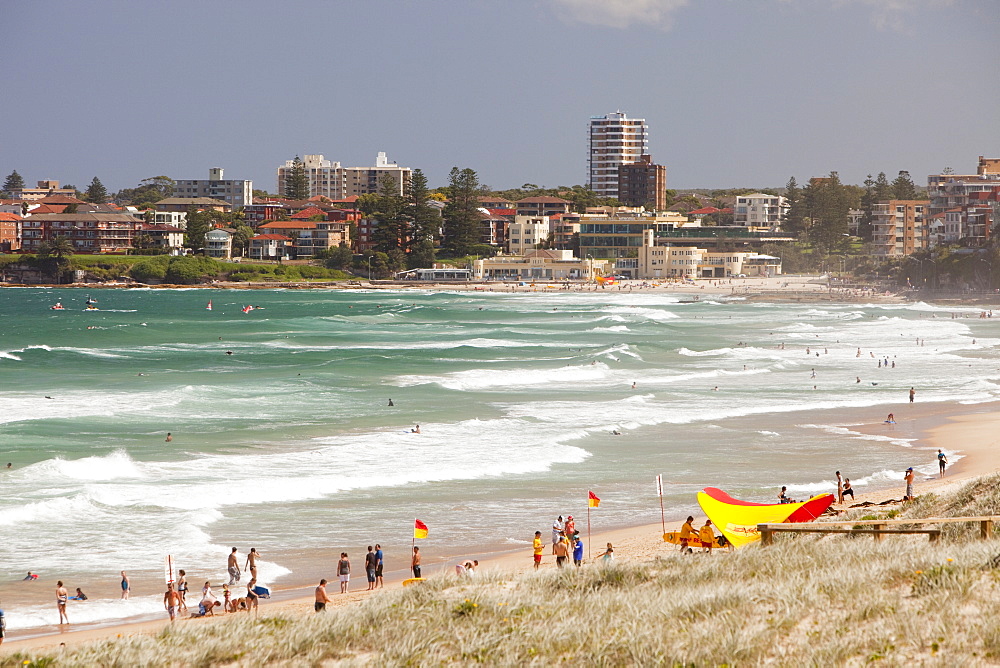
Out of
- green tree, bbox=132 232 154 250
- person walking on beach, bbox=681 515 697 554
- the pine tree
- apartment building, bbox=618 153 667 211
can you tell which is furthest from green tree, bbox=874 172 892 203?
person walking on beach, bbox=681 515 697 554

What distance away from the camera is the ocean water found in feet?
56.6

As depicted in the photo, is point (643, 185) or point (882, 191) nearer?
point (882, 191)

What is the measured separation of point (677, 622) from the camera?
8.94m

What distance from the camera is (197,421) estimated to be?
91.2 ft

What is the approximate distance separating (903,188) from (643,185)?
141 ft

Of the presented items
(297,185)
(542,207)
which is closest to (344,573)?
(542,207)

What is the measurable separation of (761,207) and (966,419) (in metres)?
120

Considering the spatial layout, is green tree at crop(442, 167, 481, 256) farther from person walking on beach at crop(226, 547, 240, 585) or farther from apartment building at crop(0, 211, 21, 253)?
person walking on beach at crop(226, 547, 240, 585)

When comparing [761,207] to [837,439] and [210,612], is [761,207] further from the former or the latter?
[210,612]

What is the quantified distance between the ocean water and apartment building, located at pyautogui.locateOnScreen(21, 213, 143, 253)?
72.0 metres

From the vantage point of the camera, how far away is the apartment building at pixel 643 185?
173 m

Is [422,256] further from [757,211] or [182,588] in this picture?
[182,588]

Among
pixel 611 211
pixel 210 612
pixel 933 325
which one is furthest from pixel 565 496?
pixel 611 211

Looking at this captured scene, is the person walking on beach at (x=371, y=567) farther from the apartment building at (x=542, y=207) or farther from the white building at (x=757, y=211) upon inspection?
the white building at (x=757, y=211)
